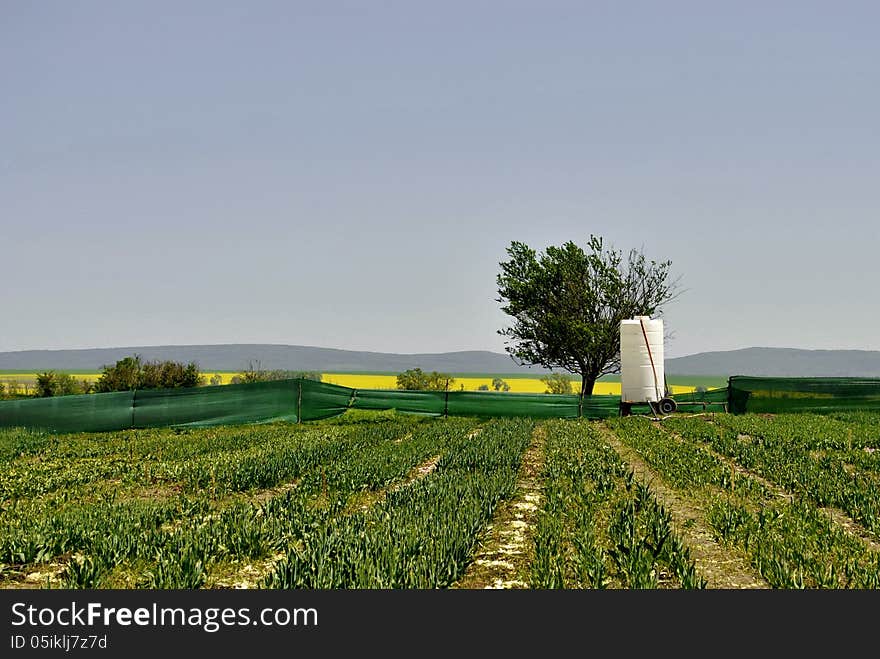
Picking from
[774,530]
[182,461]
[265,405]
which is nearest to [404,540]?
[774,530]

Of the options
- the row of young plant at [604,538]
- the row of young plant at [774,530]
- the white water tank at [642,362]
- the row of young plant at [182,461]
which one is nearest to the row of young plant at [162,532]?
the row of young plant at [182,461]

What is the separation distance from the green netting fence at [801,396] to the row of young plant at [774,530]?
18836 mm

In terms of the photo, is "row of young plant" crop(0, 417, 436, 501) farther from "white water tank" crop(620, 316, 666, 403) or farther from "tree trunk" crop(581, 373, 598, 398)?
"tree trunk" crop(581, 373, 598, 398)

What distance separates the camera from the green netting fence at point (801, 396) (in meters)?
32.2

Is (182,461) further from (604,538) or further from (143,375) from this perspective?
(143,375)

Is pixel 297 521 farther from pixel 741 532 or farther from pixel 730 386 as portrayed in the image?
pixel 730 386

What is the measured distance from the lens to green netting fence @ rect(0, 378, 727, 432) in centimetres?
2352

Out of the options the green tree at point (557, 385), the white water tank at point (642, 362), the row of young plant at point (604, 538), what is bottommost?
the green tree at point (557, 385)

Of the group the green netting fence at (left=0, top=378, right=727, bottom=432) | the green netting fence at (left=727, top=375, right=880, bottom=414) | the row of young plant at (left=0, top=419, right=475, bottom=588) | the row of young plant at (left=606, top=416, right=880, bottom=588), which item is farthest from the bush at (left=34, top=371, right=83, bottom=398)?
the green netting fence at (left=727, top=375, right=880, bottom=414)

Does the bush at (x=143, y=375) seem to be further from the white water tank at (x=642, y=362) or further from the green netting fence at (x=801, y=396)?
the green netting fence at (x=801, y=396)

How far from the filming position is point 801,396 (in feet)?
110

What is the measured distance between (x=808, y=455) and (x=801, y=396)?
1904 cm

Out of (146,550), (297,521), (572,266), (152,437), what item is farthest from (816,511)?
(572,266)

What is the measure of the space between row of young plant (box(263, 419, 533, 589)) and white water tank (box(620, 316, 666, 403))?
19478mm
